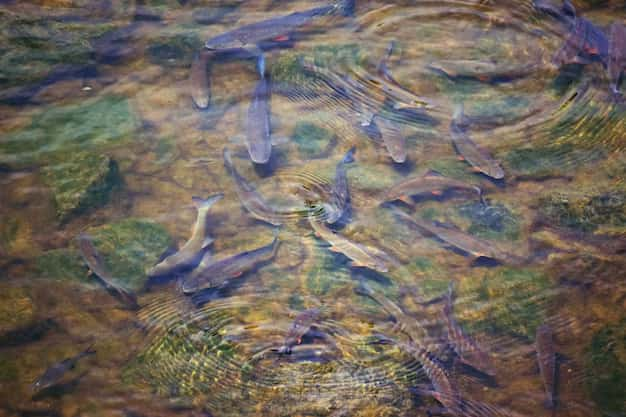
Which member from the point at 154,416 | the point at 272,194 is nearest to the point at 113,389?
the point at 154,416

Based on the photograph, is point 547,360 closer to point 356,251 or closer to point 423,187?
point 356,251

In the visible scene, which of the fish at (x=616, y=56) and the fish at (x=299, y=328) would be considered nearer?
the fish at (x=299, y=328)

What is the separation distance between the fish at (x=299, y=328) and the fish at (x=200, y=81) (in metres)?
2.50

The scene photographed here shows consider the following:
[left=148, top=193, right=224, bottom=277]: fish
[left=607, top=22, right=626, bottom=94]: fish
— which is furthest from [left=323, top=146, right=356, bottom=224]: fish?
[left=607, top=22, right=626, bottom=94]: fish

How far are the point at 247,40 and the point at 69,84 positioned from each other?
6.45 ft

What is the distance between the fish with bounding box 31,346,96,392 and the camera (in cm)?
377

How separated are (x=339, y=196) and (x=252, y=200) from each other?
810mm

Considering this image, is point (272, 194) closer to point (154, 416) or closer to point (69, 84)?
point (154, 416)

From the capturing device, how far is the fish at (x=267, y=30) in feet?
19.4

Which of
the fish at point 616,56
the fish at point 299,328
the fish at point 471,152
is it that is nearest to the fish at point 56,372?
the fish at point 299,328

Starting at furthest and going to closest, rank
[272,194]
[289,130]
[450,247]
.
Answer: [289,130], [272,194], [450,247]

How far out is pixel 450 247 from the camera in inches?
180

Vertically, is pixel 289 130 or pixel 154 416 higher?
pixel 289 130

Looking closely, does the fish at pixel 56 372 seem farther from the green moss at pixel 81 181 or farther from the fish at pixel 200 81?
the fish at pixel 200 81
